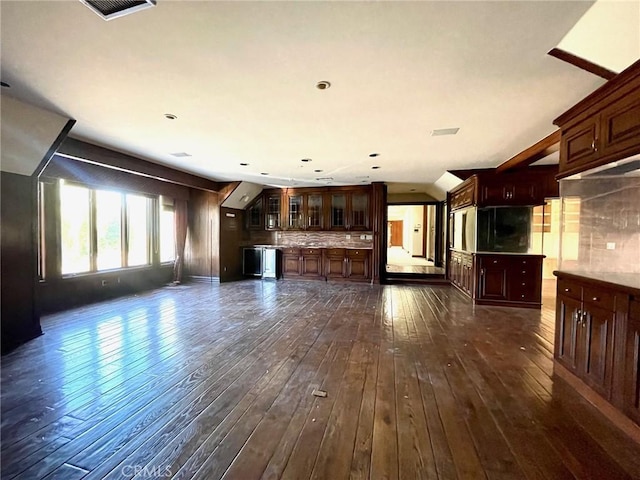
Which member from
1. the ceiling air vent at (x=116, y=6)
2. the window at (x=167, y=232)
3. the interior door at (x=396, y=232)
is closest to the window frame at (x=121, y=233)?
the window at (x=167, y=232)

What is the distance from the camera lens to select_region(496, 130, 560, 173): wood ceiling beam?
11.6ft

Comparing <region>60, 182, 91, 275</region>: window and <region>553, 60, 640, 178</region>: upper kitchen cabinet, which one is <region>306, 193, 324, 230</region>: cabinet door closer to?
<region>60, 182, 91, 275</region>: window

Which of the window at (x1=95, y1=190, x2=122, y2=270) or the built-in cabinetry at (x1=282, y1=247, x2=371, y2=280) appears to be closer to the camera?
the window at (x1=95, y1=190, x2=122, y2=270)

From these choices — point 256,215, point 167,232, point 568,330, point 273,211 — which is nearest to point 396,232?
point 273,211

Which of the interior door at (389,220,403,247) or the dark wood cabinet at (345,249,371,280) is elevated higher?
the interior door at (389,220,403,247)

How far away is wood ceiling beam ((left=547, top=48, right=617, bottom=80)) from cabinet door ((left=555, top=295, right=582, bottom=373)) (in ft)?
5.79

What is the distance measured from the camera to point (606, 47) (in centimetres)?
188

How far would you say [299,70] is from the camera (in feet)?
7.08

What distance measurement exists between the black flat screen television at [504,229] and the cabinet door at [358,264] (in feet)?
9.30

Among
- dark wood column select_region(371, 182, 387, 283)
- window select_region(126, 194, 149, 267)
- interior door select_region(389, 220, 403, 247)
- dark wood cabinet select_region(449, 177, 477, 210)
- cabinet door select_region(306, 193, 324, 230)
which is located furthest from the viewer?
interior door select_region(389, 220, 403, 247)

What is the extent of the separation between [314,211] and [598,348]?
20.9 ft

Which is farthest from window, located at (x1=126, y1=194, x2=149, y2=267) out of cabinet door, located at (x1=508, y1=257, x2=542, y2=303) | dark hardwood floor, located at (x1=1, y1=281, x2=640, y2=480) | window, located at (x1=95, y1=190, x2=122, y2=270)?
cabinet door, located at (x1=508, y1=257, x2=542, y2=303)

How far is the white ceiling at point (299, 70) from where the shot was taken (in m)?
1.62

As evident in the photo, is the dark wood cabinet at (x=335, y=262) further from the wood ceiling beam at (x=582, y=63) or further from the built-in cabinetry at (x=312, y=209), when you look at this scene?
the wood ceiling beam at (x=582, y=63)
